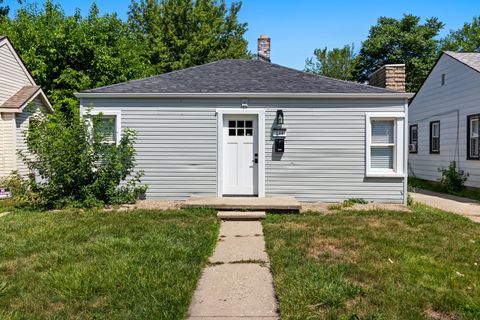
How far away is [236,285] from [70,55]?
706 inches

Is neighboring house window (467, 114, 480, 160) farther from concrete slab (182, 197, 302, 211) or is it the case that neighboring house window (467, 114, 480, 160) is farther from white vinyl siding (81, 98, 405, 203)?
concrete slab (182, 197, 302, 211)

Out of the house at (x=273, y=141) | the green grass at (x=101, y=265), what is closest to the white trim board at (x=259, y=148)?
the house at (x=273, y=141)

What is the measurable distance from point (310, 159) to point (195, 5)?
24787 millimetres

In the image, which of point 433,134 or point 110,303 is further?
point 433,134

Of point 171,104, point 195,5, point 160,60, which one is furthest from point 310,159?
point 195,5

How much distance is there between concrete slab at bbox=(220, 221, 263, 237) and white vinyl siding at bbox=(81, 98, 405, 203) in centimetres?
239

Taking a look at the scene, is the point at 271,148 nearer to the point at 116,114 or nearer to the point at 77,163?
the point at 116,114

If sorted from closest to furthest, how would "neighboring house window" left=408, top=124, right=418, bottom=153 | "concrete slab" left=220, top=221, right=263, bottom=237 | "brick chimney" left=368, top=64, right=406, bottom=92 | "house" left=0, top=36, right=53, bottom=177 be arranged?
"concrete slab" left=220, top=221, right=263, bottom=237
"brick chimney" left=368, top=64, right=406, bottom=92
"house" left=0, top=36, right=53, bottom=177
"neighboring house window" left=408, top=124, right=418, bottom=153

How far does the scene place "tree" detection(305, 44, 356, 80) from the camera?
107ft

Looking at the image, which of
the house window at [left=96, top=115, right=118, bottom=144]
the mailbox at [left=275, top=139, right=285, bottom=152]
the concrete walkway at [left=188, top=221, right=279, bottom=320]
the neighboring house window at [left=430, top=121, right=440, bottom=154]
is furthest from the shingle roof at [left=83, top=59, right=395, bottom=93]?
the neighboring house window at [left=430, top=121, right=440, bottom=154]

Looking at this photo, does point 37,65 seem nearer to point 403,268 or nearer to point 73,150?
point 73,150

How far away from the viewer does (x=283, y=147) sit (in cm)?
986

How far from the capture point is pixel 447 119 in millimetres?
14469

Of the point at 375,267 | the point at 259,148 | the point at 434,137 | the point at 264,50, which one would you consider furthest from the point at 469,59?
the point at 375,267
